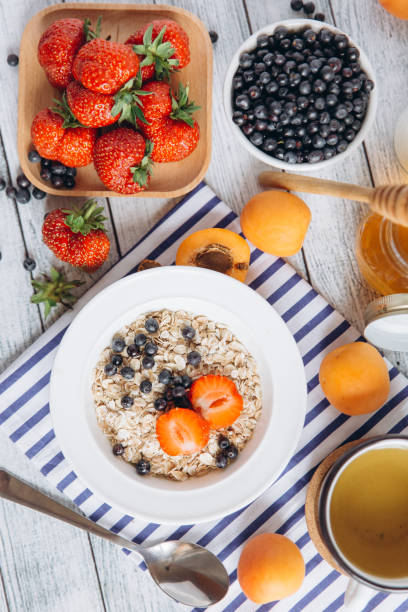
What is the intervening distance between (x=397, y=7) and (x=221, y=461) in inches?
36.3

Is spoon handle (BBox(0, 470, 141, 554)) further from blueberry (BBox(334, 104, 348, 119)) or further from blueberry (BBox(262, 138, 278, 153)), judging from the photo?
blueberry (BBox(334, 104, 348, 119))

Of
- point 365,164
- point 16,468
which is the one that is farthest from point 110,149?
point 16,468

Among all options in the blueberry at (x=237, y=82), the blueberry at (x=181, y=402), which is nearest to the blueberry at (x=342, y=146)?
the blueberry at (x=237, y=82)

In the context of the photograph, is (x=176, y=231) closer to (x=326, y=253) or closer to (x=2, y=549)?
(x=326, y=253)

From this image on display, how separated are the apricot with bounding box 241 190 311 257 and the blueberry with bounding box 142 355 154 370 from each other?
0.29m

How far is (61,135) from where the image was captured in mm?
960

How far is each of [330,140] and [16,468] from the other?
858 millimetres

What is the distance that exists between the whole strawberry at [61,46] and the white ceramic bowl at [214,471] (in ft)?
1.33

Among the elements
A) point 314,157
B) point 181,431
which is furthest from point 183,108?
point 181,431

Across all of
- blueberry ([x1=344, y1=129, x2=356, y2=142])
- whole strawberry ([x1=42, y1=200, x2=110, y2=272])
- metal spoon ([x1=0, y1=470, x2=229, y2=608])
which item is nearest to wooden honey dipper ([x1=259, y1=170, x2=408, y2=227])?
blueberry ([x1=344, y1=129, x2=356, y2=142])

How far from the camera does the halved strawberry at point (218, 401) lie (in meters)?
0.89

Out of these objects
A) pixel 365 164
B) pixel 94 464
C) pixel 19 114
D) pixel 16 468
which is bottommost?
pixel 16 468

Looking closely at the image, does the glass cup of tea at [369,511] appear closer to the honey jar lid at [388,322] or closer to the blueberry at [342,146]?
the honey jar lid at [388,322]

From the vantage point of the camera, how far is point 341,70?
0.95m
